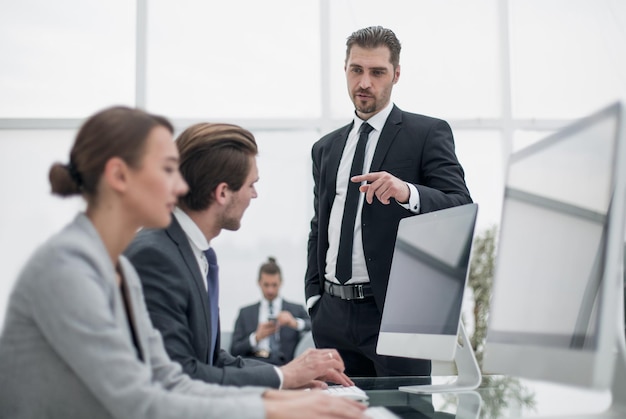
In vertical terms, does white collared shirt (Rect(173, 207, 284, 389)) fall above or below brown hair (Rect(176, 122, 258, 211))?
below

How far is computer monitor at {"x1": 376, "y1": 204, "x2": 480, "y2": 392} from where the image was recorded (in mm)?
1872

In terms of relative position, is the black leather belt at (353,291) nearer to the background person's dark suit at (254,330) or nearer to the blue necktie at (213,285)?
the blue necktie at (213,285)

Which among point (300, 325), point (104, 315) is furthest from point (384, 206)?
point (300, 325)

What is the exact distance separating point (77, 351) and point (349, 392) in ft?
3.08

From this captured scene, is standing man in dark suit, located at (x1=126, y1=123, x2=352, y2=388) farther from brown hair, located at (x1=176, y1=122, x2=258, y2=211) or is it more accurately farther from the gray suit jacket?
the gray suit jacket

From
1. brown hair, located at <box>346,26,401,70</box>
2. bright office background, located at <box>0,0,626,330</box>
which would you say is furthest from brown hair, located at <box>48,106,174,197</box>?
bright office background, located at <box>0,0,626,330</box>

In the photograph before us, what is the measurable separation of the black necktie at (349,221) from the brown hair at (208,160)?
0.79m

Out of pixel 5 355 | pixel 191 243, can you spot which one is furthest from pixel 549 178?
pixel 5 355

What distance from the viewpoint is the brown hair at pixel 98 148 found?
1.38 meters

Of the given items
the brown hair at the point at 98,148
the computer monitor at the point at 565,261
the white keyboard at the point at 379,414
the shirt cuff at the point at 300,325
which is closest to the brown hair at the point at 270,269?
the shirt cuff at the point at 300,325

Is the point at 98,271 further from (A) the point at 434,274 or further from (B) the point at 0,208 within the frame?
(B) the point at 0,208

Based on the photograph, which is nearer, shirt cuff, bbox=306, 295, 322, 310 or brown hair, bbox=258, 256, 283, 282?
shirt cuff, bbox=306, 295, 322, 310

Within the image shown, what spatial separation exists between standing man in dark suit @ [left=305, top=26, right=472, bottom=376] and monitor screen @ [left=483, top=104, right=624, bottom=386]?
690mm

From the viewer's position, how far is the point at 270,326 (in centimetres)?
618
